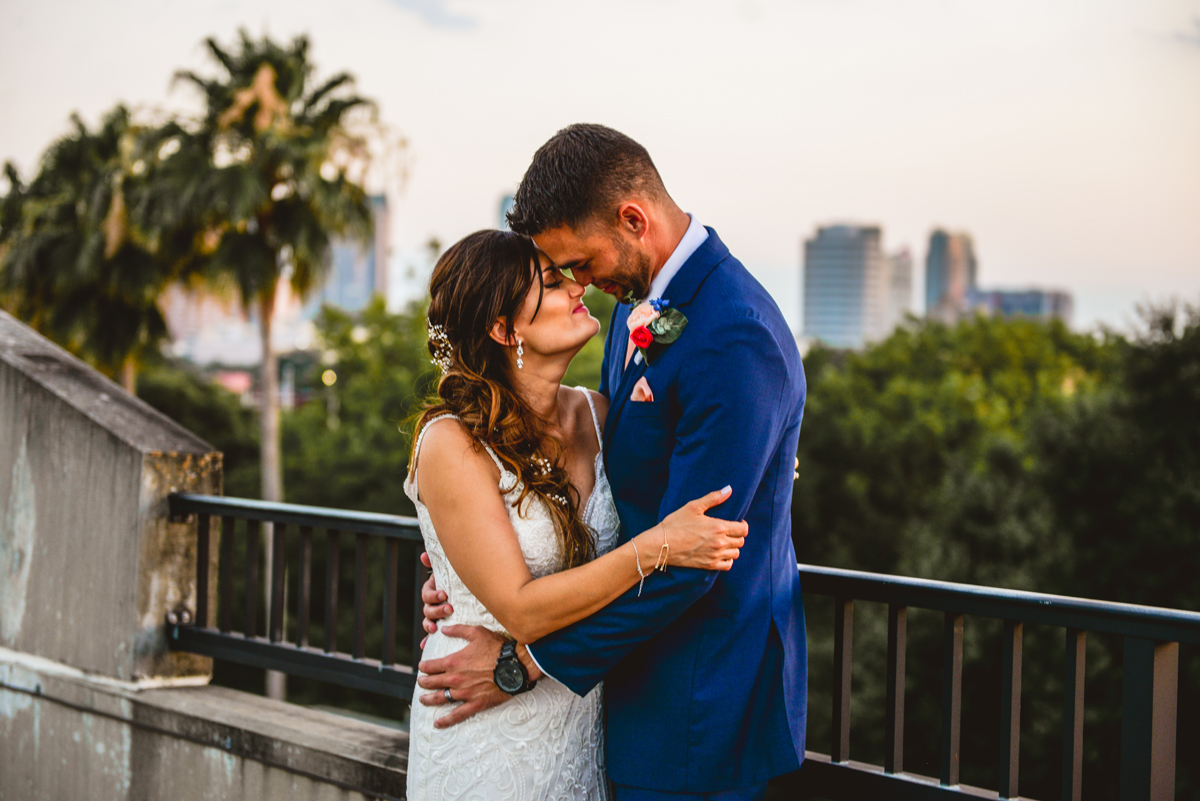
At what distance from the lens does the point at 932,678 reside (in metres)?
20.7

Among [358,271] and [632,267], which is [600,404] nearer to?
[632,267]

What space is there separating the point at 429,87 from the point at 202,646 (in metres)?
41.1

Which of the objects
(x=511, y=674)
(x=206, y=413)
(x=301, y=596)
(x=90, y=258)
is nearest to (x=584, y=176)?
Result: (x=511, y=674)

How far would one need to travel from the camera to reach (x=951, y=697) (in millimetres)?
2391

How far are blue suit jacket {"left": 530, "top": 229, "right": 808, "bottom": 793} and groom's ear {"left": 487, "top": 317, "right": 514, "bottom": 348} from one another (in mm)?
362

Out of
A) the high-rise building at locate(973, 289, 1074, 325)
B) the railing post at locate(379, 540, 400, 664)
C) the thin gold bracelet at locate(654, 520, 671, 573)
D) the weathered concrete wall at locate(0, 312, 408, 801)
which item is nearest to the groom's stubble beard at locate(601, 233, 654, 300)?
the thin gold bracelet at locate(654, 520, 671, 573)

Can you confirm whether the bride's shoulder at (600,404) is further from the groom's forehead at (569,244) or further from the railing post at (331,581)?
the railing post at (331,581)

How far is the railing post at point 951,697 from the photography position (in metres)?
2.36

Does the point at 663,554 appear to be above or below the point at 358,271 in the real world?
below

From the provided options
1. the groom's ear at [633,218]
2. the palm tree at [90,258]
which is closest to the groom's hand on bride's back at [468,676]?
the groom's ear at [633,218]

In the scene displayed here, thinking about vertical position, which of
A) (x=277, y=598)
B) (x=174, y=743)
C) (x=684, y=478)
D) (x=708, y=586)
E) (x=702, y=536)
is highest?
(x=684, y=478)

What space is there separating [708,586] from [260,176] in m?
22.7

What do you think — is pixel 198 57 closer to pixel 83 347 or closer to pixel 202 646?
pixel 83 347

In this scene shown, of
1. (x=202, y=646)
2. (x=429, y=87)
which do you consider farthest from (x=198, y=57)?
(x=202, y=646)
